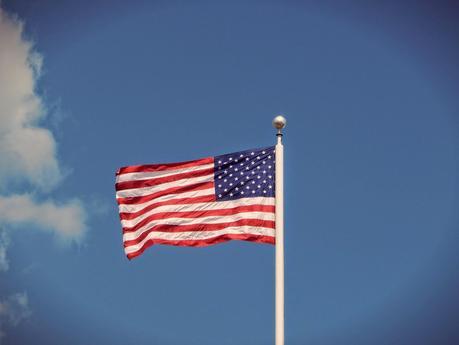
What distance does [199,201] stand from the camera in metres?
14.5

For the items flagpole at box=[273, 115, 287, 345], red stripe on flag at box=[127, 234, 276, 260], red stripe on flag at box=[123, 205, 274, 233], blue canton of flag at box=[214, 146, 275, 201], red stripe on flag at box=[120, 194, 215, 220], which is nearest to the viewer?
flagpole at box=[273, 115, 287, 345]

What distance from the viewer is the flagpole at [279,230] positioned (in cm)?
1207

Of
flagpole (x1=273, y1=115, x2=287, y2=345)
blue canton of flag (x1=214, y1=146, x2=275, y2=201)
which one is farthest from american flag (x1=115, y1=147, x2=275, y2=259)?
flagpole (x1=273, y1=115, x2=287, y2=345)

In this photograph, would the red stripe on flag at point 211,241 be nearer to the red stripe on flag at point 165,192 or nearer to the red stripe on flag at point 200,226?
the red stripe on flag at point 200,226

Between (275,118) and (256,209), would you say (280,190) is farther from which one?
(275,118)

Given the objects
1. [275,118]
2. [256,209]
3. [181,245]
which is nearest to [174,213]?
[181,245]

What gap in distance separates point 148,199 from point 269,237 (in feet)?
10.5

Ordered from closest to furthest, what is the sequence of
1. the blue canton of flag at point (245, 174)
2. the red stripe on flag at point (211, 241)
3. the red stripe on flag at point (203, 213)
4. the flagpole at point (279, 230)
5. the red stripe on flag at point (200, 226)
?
the flagpole at point (279, 230), the red stripe on flag at point (211, 241), the red stripe on flag at point (200, 226), the red stripe on flag at point (203, 213), the blue canton of flag at point (245, 174)

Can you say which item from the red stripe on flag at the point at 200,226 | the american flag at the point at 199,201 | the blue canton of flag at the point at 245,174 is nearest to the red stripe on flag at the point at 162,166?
the american flag at the point at 199,201

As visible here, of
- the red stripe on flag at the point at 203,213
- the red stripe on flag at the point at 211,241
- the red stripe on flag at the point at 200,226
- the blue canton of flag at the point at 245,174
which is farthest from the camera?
the blue canton of flag at the point at 245,174

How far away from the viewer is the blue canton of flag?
46.3ft

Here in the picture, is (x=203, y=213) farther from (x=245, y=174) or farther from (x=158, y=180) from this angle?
(x=158, y=180)

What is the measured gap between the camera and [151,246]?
14500mm

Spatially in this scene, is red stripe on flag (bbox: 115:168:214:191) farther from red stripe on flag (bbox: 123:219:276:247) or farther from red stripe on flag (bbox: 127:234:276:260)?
red stripe on flag (bbox: 127:234:276:260)
